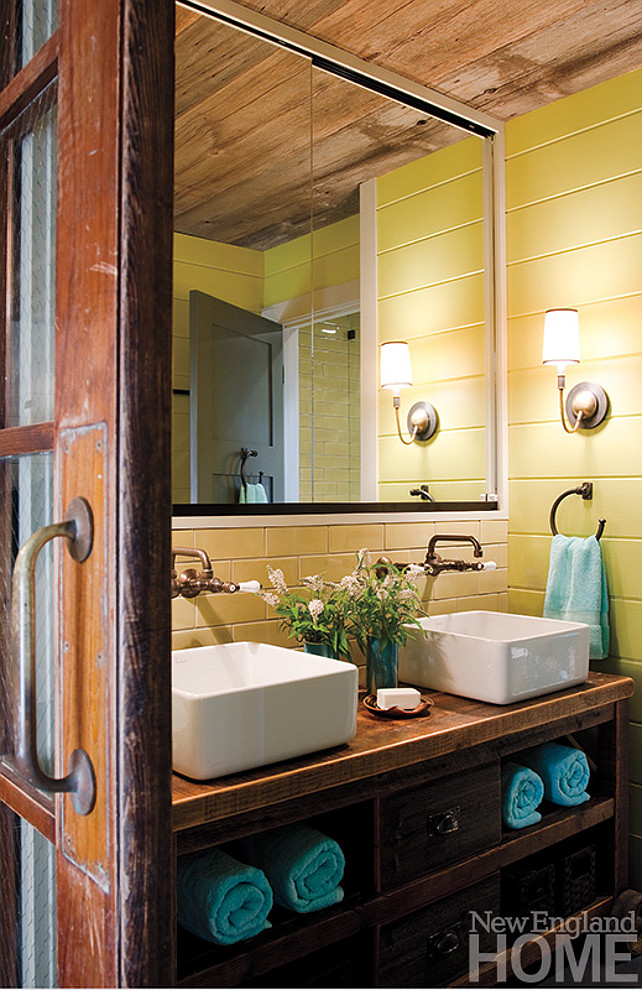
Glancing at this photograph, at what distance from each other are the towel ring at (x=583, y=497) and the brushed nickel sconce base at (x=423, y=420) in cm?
45

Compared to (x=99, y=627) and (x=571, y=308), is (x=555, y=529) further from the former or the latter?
(x=99, y=627)

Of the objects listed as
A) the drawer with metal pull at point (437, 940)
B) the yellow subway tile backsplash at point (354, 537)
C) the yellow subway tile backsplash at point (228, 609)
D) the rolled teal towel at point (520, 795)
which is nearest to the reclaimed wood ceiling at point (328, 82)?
the yellow subway tile backsplash at point (354, 537)

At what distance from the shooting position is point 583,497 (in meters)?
2.51

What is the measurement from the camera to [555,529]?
8.40 feet

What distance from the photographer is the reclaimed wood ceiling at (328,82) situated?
2.06m

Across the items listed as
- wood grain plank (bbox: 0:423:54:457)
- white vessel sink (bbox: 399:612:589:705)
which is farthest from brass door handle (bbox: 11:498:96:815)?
white vessel sink (bbox: 399:612:589:705)

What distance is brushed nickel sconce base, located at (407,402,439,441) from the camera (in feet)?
8.20

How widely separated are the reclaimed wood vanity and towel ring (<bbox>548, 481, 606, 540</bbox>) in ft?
1.72

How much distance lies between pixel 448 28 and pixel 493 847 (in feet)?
7.01

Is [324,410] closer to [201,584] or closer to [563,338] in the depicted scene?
[201,584]

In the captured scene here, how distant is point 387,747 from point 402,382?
1196mm

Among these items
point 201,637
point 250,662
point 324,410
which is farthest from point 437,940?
point 324,410

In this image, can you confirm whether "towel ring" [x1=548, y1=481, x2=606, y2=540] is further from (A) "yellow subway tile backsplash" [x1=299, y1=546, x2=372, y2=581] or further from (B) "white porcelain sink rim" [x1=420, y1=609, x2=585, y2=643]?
(A) "yellow subway tile backsplash" [x1=299, y1=546, x2=372, y2=581]

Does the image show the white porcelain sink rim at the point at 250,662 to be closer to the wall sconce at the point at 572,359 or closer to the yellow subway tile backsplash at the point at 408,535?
the yellow subway tile backsplash at the point at 408,535
